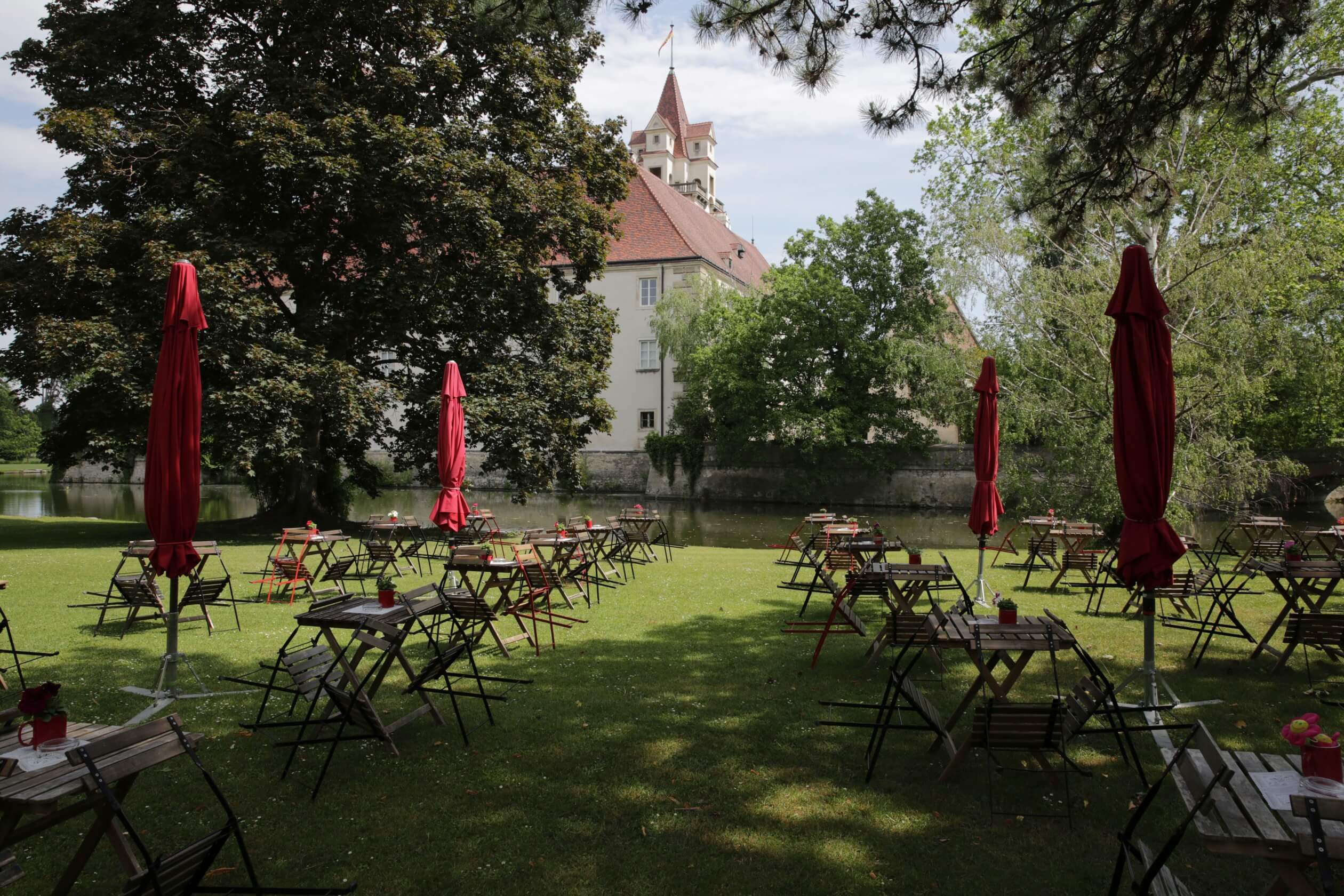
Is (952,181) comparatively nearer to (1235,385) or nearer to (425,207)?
(1235,385)

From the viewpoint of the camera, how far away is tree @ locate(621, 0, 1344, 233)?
5828 mm

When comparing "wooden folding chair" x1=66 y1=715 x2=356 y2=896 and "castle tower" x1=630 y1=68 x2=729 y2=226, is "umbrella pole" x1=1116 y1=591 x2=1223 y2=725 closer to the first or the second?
"wooden folding chair" x1=66 y1=715 x2=356 y2=896

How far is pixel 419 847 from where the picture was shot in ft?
12.7

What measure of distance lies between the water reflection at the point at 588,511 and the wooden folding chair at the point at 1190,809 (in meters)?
17.5

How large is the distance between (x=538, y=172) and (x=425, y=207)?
3.34 metres

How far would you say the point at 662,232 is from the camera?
4203cm

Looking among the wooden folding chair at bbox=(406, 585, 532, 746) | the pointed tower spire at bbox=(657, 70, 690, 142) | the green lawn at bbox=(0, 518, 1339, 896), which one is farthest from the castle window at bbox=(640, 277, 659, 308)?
the green lawn at bbox=(0, 518, 1339, 896)

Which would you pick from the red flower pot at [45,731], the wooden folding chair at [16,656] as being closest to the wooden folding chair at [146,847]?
the red flower pot at [45,731]

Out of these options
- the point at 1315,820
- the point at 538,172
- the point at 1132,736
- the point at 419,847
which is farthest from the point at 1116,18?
the point at 538,172

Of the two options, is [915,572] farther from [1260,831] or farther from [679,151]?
[679,151]

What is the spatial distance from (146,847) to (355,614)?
241 centimetres

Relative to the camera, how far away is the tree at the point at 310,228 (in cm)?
1589

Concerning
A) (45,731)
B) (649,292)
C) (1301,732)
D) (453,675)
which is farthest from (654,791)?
(649,292)

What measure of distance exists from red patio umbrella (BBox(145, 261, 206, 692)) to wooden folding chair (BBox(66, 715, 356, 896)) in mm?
2527
